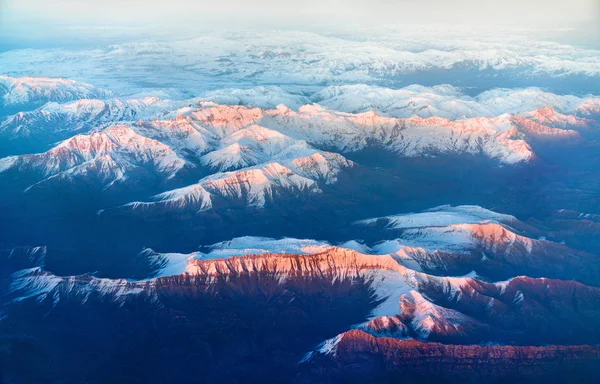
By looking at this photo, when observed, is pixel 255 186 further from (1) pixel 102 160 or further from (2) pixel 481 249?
(2) pixel 481 249

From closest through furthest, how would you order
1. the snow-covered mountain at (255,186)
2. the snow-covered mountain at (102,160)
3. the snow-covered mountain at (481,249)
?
the snow-covered mountain at (481,249) < the snow-covered mountain at (255,186) < the snow-covered mountain at (102,160)

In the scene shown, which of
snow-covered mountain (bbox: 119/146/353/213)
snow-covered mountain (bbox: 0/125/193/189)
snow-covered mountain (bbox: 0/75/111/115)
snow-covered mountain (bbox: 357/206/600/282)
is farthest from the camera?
snow-covered mountain (bbox: 0/75/111/115)

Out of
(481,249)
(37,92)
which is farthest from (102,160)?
(37,92)

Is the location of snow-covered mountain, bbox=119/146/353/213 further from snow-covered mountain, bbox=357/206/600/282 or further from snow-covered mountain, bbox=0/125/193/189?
snow-covered mountain, bbox=357/206/600/282

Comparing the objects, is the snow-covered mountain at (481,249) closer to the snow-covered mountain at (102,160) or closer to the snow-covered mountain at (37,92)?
the snow-covered mountain at (102,160)

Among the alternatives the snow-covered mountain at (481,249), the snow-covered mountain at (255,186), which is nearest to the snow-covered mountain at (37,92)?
the snow-covered mountain at (255,186)

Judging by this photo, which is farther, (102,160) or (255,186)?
(102,160)

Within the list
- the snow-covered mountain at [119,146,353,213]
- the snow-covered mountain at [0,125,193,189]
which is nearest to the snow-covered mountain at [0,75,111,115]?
the snow-covered mountain at [0,125,193,189]

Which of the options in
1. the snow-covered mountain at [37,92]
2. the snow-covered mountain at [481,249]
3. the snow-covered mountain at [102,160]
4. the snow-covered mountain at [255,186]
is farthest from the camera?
Answer: the snow-covered mountain at [37,92]

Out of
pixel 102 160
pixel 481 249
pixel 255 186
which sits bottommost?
pixel 255 186

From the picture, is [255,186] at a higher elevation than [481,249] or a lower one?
lower

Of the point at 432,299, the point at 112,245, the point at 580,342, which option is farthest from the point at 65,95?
the point at 580,342

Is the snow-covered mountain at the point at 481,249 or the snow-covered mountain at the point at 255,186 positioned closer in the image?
the snow-covered mountain at the point at 481,249
